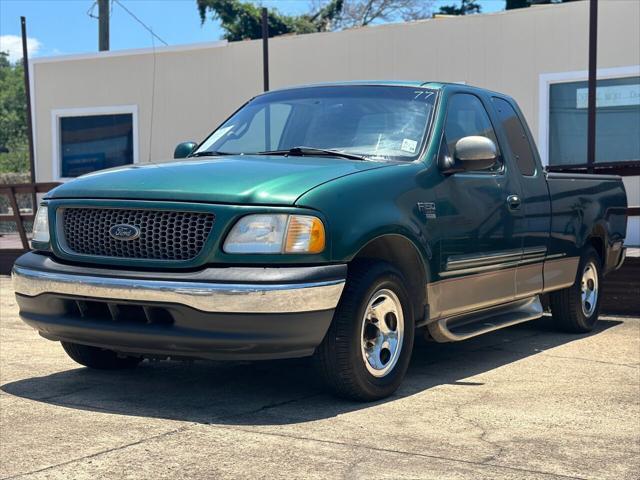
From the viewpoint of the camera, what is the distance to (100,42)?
3144cm

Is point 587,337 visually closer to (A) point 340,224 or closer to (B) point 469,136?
(B) point 469,136

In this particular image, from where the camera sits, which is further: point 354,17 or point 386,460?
point 354,17

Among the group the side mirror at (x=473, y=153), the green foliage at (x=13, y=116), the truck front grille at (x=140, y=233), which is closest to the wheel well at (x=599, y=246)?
the side mirror at (x=473, y=153)

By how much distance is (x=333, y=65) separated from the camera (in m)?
18.6

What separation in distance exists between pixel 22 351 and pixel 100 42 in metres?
25.8

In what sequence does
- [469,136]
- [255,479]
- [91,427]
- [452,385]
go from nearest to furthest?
[255,479] < [91,427] < [452,385] < [469,136]

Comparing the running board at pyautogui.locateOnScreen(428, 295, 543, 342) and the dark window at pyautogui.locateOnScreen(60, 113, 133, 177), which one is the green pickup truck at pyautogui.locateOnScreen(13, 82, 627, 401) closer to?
the running board at pyautogui.locateOnScreen(428, 295, 543, 342)

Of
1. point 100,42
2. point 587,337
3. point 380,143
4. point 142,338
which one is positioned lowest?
point 587,337

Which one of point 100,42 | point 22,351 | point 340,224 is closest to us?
point 340,224

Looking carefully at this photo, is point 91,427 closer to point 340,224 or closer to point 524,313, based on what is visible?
point 340,224

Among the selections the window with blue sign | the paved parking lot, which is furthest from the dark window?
the paved parking lot

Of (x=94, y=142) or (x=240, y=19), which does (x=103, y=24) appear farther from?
(x=94, y=142)

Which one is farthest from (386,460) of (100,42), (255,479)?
(100,42)

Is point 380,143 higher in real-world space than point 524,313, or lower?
higher
